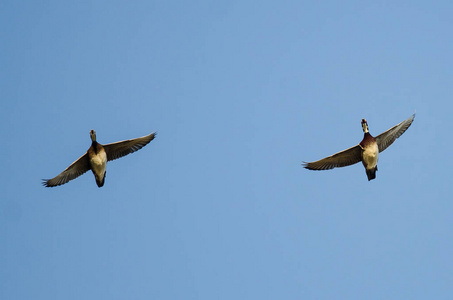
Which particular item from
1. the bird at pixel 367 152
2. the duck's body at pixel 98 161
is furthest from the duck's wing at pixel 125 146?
the bird at pixel 367 152

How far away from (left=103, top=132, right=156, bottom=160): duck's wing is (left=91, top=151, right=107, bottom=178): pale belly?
2.05 feet

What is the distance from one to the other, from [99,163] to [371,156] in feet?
32.0

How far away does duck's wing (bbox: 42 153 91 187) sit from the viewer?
28.0 meters

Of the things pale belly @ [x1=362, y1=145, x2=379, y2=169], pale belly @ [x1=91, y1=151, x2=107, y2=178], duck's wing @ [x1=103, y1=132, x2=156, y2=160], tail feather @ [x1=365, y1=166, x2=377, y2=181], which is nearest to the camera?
pale belly @ [x1=362, y1=145, x2=379, y2=169]

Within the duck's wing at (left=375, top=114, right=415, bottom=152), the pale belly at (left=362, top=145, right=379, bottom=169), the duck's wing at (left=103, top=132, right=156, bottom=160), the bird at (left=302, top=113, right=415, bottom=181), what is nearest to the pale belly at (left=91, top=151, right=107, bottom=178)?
the duck's wing at (left=103, top=132, right=156, bottom=160)

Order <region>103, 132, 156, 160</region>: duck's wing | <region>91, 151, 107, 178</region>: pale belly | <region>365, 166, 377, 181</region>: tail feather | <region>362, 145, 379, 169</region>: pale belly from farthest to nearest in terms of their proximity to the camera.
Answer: <region>103, 132, 156, 160</region>: duck's wing, <region>91, 151, 107, 178</region>: pale belly, <region>365, 166, 377, 181</region>: tail feather, <region>362, 145, 379, 169</region>: pale belly

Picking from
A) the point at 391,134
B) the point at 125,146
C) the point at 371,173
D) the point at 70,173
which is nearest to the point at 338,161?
the point at 371,173

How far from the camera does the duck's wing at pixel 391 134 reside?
26578mm

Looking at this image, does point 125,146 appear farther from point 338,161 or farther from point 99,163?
point 338,161

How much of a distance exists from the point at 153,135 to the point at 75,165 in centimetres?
309

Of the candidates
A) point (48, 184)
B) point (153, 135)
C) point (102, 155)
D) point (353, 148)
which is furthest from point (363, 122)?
point (48, 184)

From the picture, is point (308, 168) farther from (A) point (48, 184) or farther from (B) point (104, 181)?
(A) point (48, 184)

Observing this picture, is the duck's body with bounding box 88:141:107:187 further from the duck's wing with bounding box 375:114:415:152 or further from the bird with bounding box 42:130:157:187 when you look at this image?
the duck's wing with bounding box 375:114:415:152

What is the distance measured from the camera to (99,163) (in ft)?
90.0
